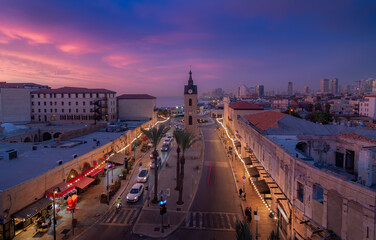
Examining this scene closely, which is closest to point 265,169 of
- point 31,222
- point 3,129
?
point 31,222

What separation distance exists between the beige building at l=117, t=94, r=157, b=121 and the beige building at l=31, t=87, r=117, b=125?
7.08m

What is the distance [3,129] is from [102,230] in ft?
137

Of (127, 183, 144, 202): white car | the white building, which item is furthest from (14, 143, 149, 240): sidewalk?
the white building

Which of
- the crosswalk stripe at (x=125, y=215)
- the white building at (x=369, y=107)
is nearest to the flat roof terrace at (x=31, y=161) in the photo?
the crosswalk stripe at (x=125, y=215)

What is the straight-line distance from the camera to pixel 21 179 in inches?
750

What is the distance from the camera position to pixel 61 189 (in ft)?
67.4

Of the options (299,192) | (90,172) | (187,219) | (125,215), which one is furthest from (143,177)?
(299,192)

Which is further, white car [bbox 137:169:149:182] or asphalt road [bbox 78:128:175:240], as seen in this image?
white car [bbox 137:169:149:182]

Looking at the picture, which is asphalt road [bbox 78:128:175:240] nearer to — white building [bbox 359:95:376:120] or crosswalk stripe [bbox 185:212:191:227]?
crosswalk stripe [bbox 185:212:191:227]

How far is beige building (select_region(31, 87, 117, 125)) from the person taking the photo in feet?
218

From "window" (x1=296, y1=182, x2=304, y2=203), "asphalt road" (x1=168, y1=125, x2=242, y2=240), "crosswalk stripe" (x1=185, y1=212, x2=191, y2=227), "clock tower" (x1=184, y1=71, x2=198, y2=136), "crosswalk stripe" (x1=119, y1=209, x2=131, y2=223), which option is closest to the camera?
"window" (x1=296, y1=182, x2=304, y2=203)

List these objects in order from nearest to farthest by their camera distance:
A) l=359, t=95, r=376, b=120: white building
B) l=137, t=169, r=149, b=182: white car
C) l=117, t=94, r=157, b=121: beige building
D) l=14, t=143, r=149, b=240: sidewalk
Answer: l=14, t=143, r=149, b=240: sidewalk, l=137, t=169, r=149, b=182: white car, l=117, t=94, r=157, b=121: beige building, l=359, t=95, r=376, b=120: white building

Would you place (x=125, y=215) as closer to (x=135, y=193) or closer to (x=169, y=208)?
(x=135, y=193)

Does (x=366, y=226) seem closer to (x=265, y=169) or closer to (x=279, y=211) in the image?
(x=279, y=211)
